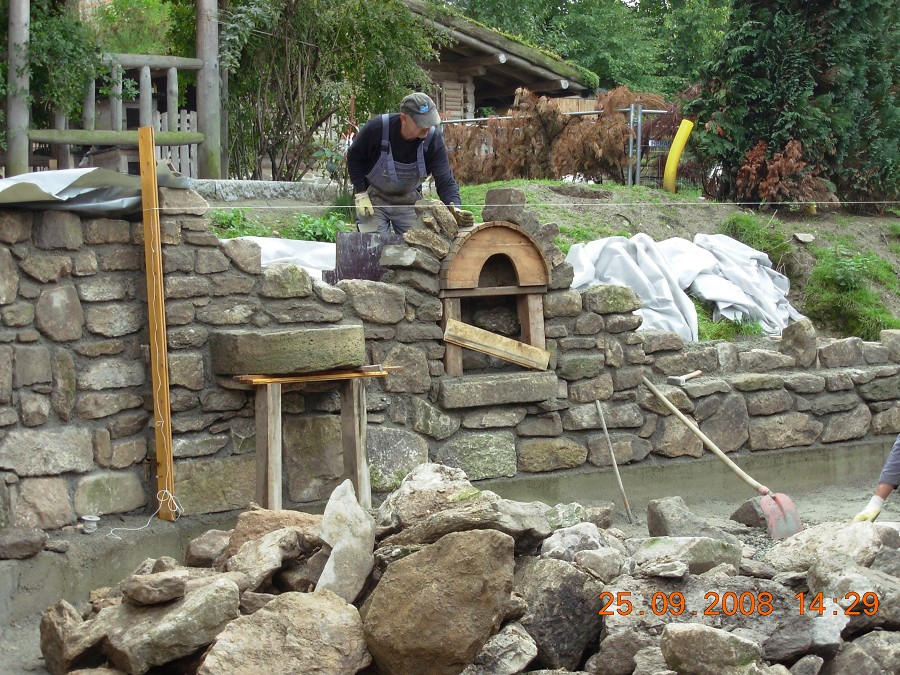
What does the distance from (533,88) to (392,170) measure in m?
9.57

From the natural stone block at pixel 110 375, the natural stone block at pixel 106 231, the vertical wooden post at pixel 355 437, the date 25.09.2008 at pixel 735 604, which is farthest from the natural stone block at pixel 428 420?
the date 25.09.2008 at pixel 735 604

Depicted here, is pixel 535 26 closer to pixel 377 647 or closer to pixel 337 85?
pixel 337 85

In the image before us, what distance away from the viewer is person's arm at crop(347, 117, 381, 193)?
23.1 ft

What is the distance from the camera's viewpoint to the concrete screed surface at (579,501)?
507 centimetres

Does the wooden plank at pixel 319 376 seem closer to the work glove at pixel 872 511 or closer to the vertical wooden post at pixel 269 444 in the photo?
the vertical wooden post at pixel 269 444

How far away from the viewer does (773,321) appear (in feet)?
30.1

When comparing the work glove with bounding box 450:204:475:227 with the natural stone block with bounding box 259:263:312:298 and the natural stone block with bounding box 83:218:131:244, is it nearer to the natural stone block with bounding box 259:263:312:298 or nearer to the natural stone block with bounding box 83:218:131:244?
the natural stone block with bounding box 259:263:312:298

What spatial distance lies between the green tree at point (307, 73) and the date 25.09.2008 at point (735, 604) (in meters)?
6.67

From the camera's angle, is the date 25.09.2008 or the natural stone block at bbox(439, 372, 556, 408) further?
the natural stone block at bbox(439, 372, 556, 408)

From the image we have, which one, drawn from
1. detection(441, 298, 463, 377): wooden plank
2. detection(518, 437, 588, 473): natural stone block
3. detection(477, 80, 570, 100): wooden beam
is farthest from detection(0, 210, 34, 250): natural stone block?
detection(477, 80, 570, 100): wooden beam

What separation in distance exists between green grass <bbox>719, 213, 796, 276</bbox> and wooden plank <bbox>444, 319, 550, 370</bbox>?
454 cm

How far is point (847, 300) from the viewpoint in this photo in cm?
989

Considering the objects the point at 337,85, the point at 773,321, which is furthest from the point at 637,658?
the point at 337,85

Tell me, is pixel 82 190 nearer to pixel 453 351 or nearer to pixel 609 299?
pixel 453 351
